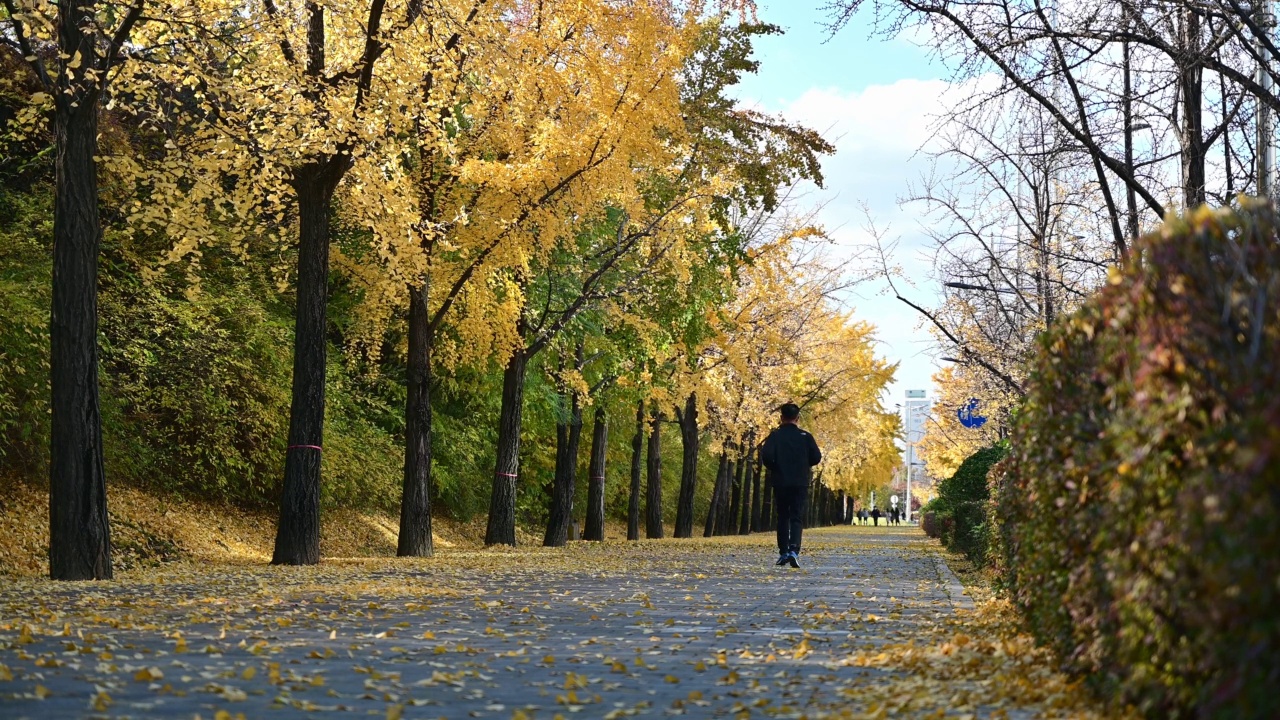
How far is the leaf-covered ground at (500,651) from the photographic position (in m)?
6.05

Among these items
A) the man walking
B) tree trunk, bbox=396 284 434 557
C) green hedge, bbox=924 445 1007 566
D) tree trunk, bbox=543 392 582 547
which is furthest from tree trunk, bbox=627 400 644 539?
the man walking

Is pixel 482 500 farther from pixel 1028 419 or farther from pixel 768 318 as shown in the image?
pixel 1028 419

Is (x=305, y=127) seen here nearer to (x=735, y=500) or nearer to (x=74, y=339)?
(x=74, y=339)

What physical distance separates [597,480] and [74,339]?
1854cm

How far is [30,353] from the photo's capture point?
17844 mm

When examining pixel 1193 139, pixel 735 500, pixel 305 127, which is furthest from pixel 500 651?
pixel 735 500

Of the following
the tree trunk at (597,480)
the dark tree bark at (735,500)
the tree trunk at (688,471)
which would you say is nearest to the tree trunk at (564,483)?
the tree trunk at (597,480)

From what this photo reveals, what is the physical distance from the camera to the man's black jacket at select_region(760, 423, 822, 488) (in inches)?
734

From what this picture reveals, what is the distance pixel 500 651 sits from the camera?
8.16 metres

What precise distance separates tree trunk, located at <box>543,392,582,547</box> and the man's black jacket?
8.11 meters

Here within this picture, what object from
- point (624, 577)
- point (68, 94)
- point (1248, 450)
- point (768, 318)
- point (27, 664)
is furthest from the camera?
point (768, 318)

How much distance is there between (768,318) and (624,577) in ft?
75.9

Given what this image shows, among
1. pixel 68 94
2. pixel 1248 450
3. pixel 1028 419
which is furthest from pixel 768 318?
pixel 1248 450

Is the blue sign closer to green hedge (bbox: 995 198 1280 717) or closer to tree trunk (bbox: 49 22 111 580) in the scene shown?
tree trunk (bbox: 49 22 111 580)
